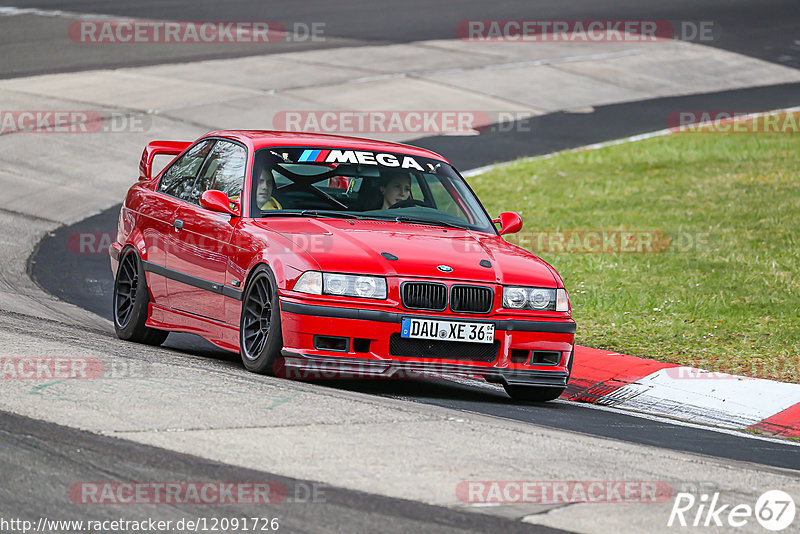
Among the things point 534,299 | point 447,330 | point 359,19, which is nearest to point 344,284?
point 447,330

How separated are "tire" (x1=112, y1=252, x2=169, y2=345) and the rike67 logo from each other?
16.0ft

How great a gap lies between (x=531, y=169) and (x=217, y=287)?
10986mm

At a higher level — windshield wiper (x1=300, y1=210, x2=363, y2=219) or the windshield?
the windshield

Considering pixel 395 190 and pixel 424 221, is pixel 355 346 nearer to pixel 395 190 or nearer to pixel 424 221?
pixel 424 221

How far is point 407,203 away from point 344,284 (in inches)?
59.4

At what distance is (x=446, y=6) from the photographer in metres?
35.1

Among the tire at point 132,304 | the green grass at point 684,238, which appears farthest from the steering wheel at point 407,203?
the green grass at point 684,238

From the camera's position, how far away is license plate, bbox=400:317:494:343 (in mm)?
7379

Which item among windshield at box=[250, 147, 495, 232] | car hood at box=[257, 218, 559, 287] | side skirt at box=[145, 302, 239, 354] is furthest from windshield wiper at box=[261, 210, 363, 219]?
side skirt at box=[145, 302, 239, 354]

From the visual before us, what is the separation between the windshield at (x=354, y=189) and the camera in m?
8.38

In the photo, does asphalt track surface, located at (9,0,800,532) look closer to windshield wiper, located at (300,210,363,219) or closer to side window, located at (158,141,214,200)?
windshield wiper, located at (300,210,363,219)

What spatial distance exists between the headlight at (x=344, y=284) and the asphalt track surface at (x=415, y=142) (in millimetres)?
738

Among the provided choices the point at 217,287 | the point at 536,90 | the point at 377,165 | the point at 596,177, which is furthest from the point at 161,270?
the point at 536,90

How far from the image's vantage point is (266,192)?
8391mm
